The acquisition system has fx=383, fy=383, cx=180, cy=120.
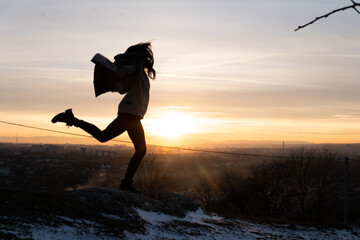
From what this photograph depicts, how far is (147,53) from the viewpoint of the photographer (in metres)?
7.09

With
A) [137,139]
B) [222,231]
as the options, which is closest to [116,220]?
[137,139]

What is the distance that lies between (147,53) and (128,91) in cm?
80

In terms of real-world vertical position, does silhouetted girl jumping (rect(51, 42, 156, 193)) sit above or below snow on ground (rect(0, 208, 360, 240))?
above

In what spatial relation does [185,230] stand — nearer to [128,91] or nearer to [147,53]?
[128,91]

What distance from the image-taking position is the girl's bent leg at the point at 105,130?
634 cm

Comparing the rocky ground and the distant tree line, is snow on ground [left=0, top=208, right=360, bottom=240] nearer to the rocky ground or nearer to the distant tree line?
the rocky ground

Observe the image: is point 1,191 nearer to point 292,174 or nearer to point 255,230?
point 255,230

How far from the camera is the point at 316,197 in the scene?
138ft

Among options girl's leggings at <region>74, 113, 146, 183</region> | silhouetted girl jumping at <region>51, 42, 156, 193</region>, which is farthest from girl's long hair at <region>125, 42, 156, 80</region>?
girl's leggings at <region>74, 113, 146, 183</region>

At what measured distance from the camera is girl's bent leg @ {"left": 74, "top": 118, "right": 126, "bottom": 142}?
20.8 feet

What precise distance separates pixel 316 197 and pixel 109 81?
132 feet

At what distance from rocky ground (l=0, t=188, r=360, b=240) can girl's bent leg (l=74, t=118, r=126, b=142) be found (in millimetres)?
1485

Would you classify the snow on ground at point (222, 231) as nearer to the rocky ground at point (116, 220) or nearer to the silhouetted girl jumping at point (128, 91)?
the rocky ground at point (116, 220)

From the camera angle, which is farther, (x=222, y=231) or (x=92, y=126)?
(x=222, y=231)
